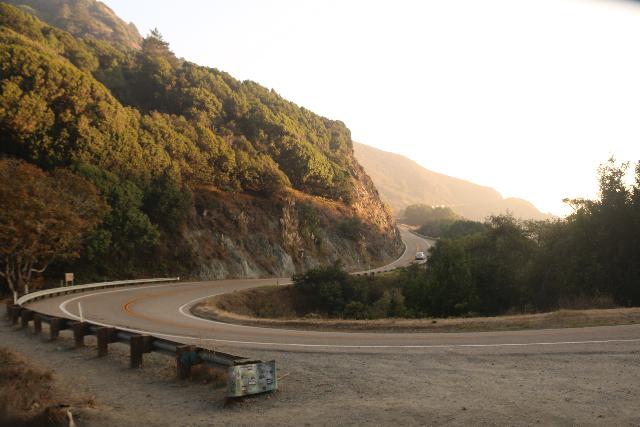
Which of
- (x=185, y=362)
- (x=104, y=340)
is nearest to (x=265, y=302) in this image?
(x=104, y=340)

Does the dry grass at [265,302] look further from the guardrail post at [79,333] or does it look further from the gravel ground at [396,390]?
the gravel ground at [396,390]

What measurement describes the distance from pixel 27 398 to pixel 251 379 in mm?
3335

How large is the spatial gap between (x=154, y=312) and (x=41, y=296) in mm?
11503

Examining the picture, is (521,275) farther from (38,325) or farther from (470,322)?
(38,325)

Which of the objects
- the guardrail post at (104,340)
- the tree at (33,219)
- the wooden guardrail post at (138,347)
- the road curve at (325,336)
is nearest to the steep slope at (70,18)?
the tree at (33,219)

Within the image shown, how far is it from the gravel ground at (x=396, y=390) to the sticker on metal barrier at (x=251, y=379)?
0.17 m

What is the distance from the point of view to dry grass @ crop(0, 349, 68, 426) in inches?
258

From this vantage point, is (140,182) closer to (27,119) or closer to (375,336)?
(27,119)

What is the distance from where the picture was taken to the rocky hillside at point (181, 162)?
4497 cm

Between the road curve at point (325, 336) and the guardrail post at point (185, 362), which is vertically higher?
the guardrail post at point (185, 362)

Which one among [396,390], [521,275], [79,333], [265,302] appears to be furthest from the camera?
[265,302]

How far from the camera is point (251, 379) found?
8.03 metres

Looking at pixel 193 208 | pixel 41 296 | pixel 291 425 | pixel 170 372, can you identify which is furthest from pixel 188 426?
pixel 193 208

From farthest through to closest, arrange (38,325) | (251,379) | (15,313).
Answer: (15,313) < (38,325) < (251,379)
